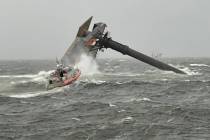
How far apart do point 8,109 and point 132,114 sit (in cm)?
1291

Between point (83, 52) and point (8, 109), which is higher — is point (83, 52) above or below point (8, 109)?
above

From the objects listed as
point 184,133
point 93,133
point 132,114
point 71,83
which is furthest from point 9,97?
point 184,133

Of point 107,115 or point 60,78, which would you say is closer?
point 107,115

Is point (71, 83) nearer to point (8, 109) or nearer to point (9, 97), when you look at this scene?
point (9, 97)

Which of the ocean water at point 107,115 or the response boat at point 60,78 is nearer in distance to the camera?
the ocean water at point 107,115

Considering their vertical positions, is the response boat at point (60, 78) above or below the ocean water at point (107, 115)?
above

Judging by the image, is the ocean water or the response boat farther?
the response boat

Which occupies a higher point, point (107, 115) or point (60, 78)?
point (60, 78)

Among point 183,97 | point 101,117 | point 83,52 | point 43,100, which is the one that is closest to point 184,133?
point 101,117

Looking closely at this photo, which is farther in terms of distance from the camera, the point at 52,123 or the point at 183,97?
the point at 183,97

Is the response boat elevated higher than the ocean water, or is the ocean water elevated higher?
the response boat

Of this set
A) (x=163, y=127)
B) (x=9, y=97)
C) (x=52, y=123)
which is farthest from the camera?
(x=9, y=97)

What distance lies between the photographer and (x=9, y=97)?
45344 mm

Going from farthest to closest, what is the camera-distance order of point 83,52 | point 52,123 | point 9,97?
1. point 83,52
2. point 9,97
3. point 52,123
